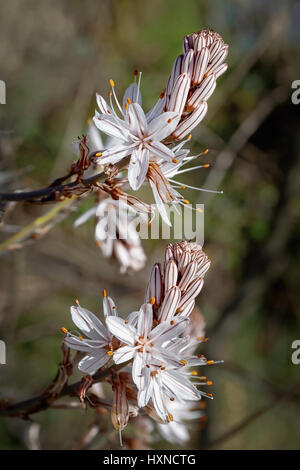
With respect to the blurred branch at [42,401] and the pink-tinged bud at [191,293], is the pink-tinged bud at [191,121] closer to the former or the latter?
the pink-tinged bud at [191,293]

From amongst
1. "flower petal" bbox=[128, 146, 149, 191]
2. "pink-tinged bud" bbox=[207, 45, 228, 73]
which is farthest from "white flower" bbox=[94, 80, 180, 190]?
"pink-tinged bud" bbox=[207, 45, 228, 73]

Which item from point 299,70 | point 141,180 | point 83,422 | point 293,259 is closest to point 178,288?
point 141,180

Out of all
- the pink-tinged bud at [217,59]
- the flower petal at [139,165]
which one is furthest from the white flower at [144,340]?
the pink-tinged bud at [217,59]

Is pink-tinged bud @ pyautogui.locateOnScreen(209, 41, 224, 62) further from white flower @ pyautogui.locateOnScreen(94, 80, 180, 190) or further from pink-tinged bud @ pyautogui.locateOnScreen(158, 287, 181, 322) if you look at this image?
pink-tinged bud @ pyautogui.locateOnScreen(158, 287, 181, 322)
